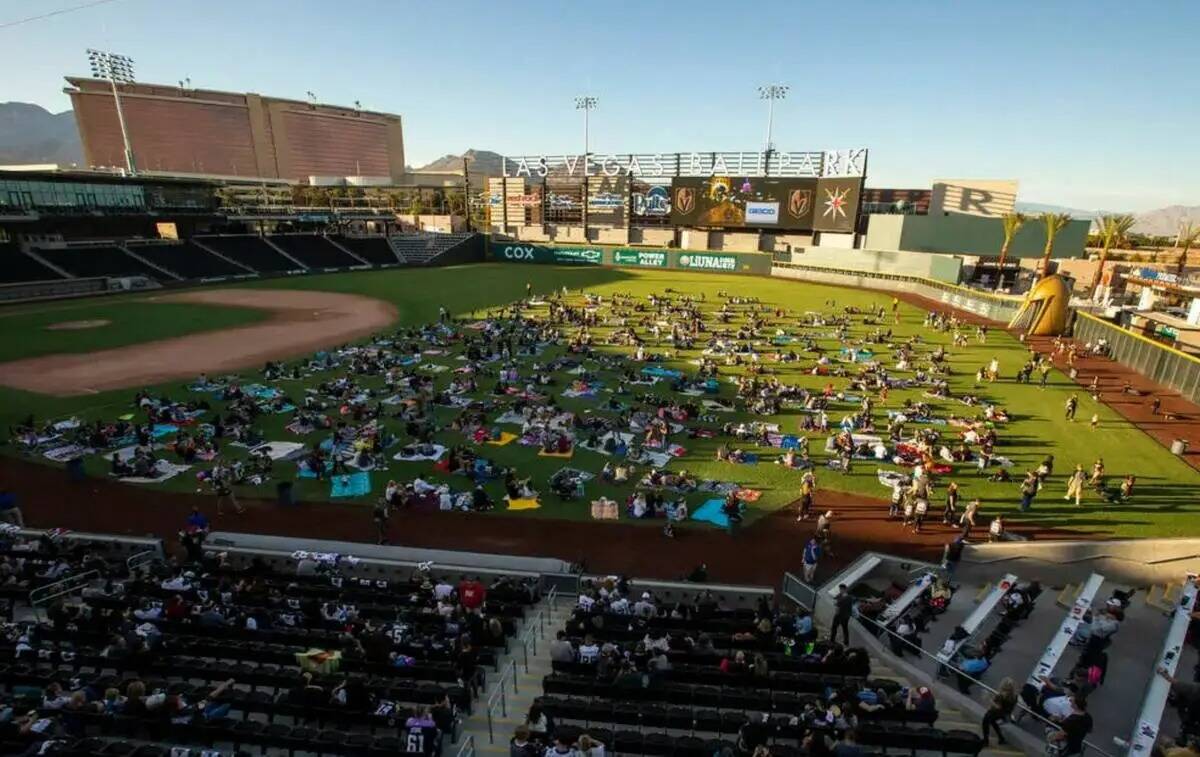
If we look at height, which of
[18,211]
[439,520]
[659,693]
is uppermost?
[18,211]

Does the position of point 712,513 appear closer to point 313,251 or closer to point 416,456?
point 416,456

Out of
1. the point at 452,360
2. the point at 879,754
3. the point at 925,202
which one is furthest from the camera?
the point at 925,202

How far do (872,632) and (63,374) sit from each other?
4369cm

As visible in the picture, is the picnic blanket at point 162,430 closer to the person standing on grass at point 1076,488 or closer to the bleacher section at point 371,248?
the person standing on grass at point 1076,488

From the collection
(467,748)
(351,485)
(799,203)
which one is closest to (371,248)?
(799,203)

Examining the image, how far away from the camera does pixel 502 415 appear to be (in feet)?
96.3

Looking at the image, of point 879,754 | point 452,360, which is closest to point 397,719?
point 879,754

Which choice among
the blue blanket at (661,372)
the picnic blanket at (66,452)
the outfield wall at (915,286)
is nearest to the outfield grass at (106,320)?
the picnic blanket at (66,452)

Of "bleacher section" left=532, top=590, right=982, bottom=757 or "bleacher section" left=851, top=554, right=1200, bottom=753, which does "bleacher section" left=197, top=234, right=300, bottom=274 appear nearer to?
"bleacher section" left=532, top=590, right=982, bottom=757

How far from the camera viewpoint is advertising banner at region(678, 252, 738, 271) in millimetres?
83500

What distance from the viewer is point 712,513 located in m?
20.9

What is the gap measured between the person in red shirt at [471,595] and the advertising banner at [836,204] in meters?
76.2

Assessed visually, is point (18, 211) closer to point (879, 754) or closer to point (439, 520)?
point (439, 520)

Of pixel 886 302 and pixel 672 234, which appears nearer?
pixel 886 302
